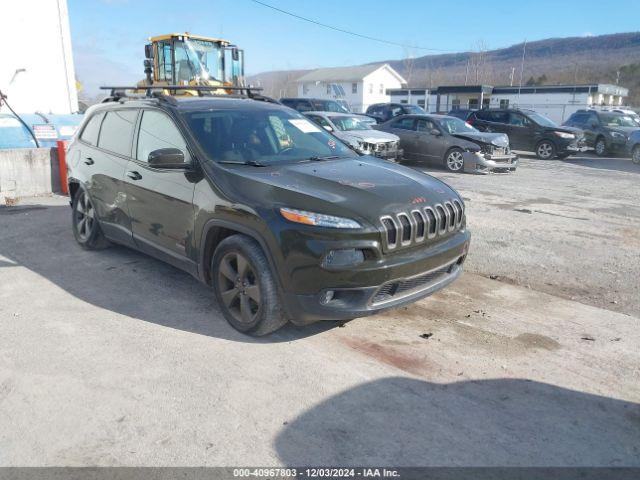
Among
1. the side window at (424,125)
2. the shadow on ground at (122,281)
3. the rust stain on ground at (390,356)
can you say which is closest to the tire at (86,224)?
the shadow on ground at (122,281)

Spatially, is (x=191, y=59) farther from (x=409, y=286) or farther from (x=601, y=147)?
(x=601, y=147)

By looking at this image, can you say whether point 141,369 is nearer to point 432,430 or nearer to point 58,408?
point 58,408

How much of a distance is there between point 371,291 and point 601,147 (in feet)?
59.9

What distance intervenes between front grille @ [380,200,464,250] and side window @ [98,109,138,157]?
9.45 feet

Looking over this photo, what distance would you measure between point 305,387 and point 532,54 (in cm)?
19168

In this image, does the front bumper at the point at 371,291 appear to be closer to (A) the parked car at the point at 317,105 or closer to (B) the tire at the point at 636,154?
A: (B) the tire at the point at 636,154

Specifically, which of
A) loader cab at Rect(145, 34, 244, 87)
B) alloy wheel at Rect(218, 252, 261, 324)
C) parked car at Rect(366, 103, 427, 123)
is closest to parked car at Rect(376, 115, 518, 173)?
loader cab at Rect(145, 34, 244, 87)

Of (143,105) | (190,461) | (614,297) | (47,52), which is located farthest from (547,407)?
(47,52)

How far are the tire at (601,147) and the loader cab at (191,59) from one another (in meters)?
13.0

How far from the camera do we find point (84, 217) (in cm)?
607

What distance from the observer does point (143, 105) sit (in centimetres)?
493

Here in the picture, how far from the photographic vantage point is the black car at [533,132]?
55.4 ft

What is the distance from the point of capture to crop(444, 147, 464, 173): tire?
44.2 ft

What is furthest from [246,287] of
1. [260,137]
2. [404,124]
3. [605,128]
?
[605,128]
